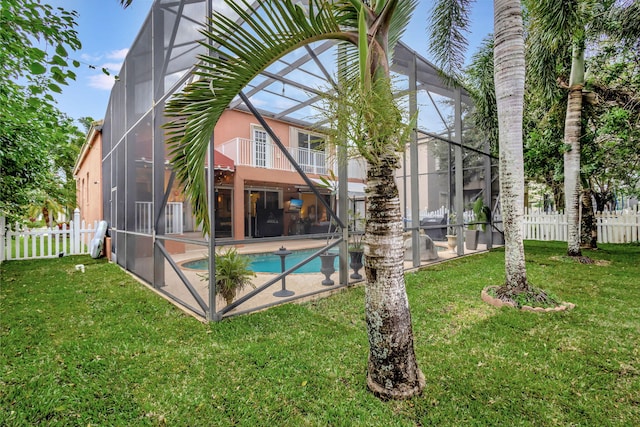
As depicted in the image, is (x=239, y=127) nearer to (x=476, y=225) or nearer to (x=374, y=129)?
(x=476, y=225)

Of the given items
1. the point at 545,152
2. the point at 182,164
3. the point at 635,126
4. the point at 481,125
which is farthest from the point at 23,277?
the point at 635,126

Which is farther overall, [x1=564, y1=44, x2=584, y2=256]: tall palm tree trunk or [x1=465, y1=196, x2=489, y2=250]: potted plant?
[x1=465, y1=196, x2=489, y2=250]: potted plant

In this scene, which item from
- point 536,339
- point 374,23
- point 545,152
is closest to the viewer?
point 374,23

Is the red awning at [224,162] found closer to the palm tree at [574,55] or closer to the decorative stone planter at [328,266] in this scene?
the decorative stone planter at [328,266]

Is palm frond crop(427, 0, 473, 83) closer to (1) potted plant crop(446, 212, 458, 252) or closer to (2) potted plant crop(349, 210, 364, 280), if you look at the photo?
(2) potted plant crop(349, 210, 364, 280)

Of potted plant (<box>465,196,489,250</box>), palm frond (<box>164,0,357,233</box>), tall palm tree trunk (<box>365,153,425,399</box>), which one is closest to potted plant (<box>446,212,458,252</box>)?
potted plant (<box>465,196,489,250</box>)

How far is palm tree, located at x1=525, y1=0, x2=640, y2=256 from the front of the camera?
19.9 ft

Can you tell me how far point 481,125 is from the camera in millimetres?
8492

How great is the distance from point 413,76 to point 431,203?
202 inches

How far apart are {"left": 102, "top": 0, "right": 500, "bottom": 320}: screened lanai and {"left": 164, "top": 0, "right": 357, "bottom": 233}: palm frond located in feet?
0.80

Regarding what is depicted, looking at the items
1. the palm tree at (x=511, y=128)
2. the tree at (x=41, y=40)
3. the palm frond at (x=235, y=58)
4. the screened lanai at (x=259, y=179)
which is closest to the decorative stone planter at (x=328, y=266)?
the screened lanai at (x=259, y=179)

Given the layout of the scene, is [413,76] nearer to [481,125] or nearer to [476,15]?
[476,15]

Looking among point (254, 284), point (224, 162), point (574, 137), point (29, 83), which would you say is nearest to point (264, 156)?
point (224, 162)

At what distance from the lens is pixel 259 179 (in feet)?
31.5
